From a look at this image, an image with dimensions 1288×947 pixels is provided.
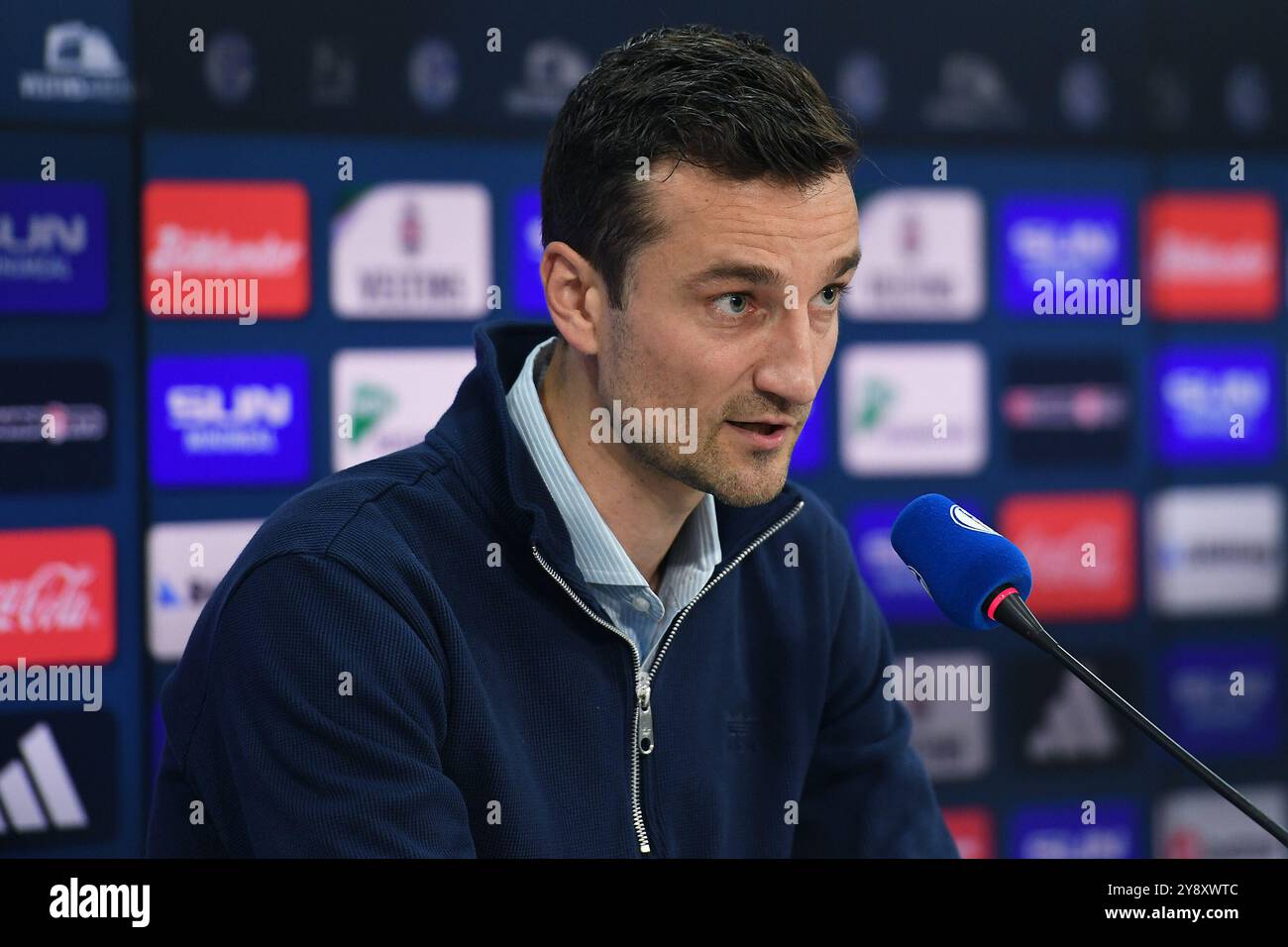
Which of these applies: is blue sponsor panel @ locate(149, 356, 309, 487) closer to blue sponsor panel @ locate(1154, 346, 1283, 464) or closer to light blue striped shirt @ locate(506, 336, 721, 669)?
light blue striped shirt @ locate(506, 336, 721, 669)

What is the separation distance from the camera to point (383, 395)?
6.59 ft

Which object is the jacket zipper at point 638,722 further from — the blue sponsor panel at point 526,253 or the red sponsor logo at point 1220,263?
the red sponsor logo at point 1220,263

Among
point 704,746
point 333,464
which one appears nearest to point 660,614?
point 704,746

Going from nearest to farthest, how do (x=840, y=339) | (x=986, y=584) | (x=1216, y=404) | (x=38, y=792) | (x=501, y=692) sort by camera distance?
(x=986, y=584), (x=501, y=692), (x=38, y=792), (x=840, y=339), (x=1216, y=404)

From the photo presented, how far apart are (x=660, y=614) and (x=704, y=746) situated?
122 mm

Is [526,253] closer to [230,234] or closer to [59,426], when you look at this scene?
[230,234]

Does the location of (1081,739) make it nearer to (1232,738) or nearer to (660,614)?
(1232,738)

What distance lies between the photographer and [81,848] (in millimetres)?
1951

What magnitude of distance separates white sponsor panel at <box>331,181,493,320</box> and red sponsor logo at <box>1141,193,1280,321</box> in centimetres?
114

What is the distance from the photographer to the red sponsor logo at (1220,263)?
2.19 metres

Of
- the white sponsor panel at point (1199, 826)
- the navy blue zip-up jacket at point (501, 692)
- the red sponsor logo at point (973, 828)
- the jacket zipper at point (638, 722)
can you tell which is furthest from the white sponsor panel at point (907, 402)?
the jacket zipper at point (638, 722)

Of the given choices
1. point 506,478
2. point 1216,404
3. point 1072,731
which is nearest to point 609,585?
point 506,478

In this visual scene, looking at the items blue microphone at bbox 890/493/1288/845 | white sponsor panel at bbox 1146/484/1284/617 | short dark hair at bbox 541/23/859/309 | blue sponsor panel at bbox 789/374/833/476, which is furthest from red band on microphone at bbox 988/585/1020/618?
white sponsor panel at bbox 1146/484/1284/617

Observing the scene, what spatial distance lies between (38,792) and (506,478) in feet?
4.25
